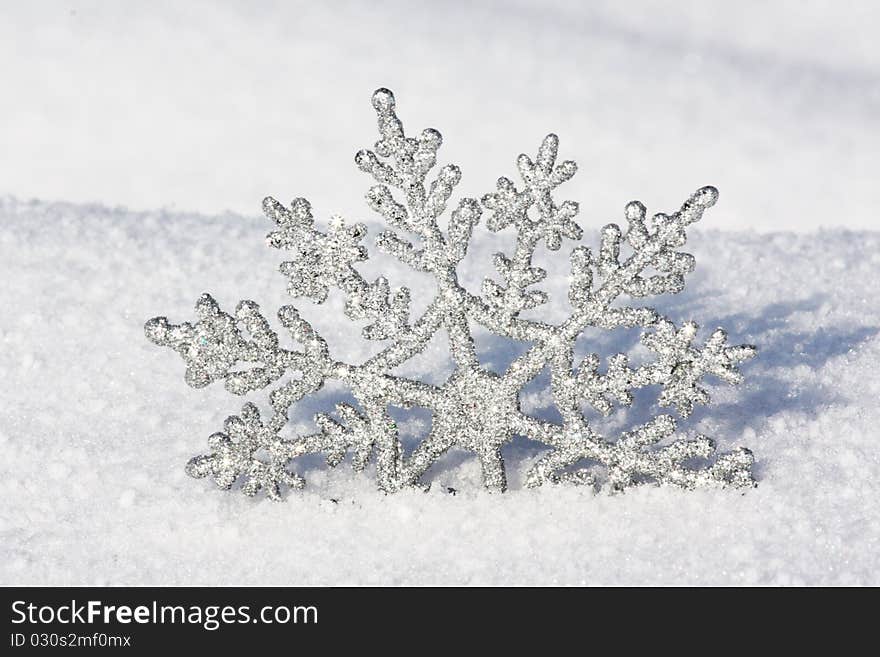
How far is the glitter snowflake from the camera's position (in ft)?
8.48

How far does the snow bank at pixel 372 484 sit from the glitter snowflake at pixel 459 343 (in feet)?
0.26

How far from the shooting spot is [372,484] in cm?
271

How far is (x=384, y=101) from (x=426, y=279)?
3.84 feet

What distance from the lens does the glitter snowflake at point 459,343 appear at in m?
2.58

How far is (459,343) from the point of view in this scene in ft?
8.68

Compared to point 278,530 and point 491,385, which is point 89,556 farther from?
point 491,385

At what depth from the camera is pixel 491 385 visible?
2.64 metres

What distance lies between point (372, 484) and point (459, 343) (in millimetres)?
338

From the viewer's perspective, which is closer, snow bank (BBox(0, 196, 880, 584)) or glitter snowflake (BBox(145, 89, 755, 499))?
snow bank (BBox(0, 196, 880, 584))

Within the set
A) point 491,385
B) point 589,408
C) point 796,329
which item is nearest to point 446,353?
point 589,408

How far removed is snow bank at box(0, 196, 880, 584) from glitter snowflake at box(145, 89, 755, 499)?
0.26 ft

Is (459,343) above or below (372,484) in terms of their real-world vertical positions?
above

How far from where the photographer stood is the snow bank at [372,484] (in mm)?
2461

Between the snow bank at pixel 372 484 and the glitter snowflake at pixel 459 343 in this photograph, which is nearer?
the snow bank at pixel 372 484
